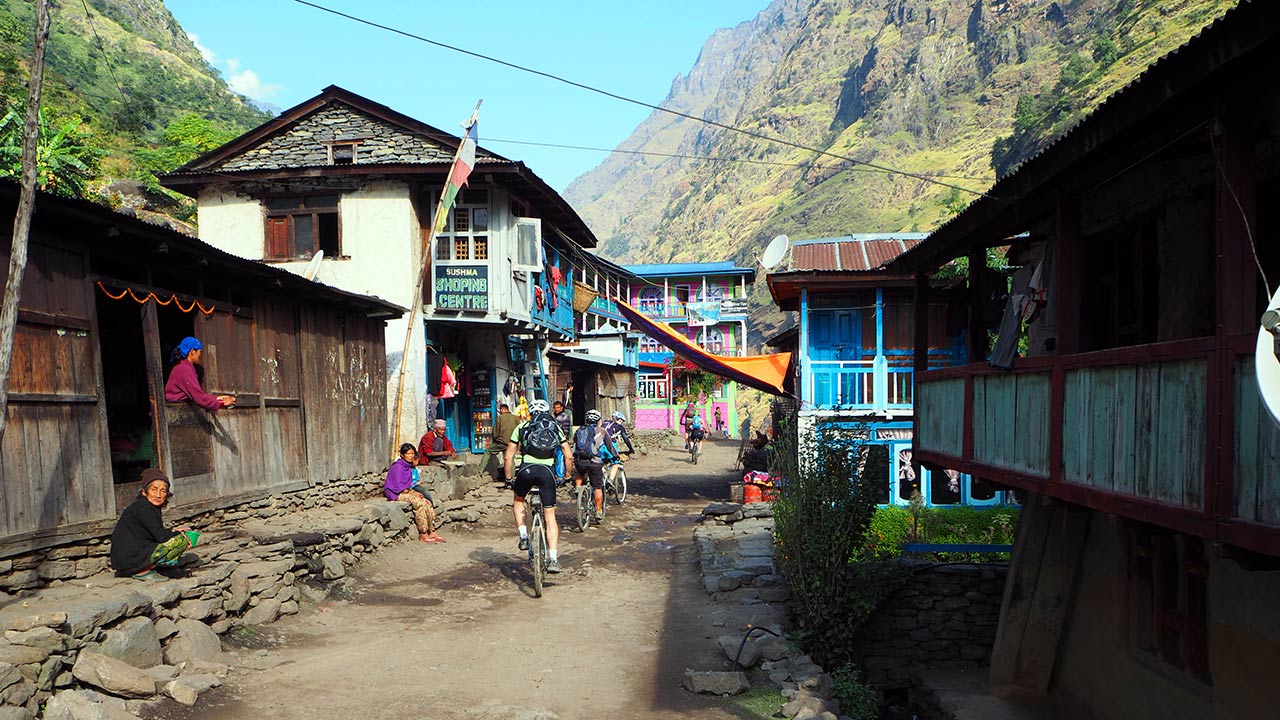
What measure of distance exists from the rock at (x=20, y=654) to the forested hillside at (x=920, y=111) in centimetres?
4289

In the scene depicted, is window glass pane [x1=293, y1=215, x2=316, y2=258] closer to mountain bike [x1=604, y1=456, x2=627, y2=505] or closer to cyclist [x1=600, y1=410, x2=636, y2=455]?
mountain bike [x1=604, y1=456, x2=627, y2=505]

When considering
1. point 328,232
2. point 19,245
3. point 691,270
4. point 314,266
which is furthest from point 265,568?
point 691,270

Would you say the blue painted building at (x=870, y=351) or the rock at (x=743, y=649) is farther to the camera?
the blue painted building at (x=870, y=351)

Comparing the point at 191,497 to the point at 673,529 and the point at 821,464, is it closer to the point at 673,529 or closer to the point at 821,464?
the point at 821,464

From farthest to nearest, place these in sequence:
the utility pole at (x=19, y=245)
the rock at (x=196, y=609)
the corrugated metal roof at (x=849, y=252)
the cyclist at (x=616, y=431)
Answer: the cyclist at (x=616, y=431), the corrugated metal roof at (x=849, y=252), the rock at (x=196, y=609), the utility pole at (x=19, y=245)

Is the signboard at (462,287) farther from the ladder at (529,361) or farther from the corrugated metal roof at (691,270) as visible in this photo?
the corrugated metal roof at (691,270)

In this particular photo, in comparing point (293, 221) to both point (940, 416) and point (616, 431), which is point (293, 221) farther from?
point (940, 416)

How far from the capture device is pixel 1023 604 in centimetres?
912

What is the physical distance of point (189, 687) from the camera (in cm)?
575

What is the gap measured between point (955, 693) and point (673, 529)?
560 centimetres

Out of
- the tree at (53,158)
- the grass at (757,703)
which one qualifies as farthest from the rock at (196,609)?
the tree at (53,158)

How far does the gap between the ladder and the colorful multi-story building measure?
21013 mm

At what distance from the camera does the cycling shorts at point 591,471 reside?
44.4ft

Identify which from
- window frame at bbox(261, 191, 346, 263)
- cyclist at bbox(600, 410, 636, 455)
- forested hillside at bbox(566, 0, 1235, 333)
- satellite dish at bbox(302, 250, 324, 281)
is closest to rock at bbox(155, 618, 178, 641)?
satellite dish at bbox(302, 250, 324, 281)
